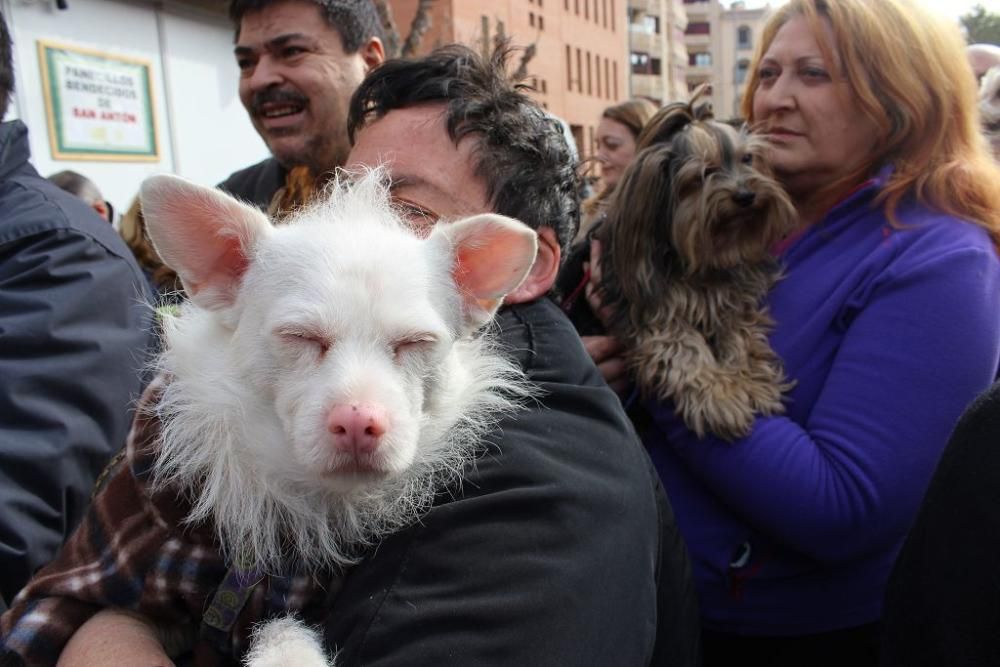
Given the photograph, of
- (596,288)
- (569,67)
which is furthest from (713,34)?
A: (596,288)

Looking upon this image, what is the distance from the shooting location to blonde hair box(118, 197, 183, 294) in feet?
10.7

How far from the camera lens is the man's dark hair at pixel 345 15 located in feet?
10.7

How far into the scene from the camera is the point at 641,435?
109 inches

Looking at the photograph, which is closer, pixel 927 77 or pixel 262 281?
pixel 262 281

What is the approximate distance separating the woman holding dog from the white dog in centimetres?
93

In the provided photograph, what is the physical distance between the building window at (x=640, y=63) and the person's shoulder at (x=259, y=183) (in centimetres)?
5258

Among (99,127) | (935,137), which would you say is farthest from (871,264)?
(99,127)

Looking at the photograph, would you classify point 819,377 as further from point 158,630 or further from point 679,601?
point 158,630

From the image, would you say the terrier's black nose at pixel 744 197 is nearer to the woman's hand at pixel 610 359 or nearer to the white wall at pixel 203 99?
the woman's hand at pixel 610 359

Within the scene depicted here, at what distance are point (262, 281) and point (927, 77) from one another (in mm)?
2072

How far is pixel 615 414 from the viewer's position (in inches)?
66.4

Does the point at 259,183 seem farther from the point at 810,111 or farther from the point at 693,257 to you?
the point at 810,111

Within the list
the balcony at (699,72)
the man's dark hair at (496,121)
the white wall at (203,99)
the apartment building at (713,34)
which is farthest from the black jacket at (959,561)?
the apartment building at (713,34)

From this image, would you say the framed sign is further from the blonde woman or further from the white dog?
the white dog
